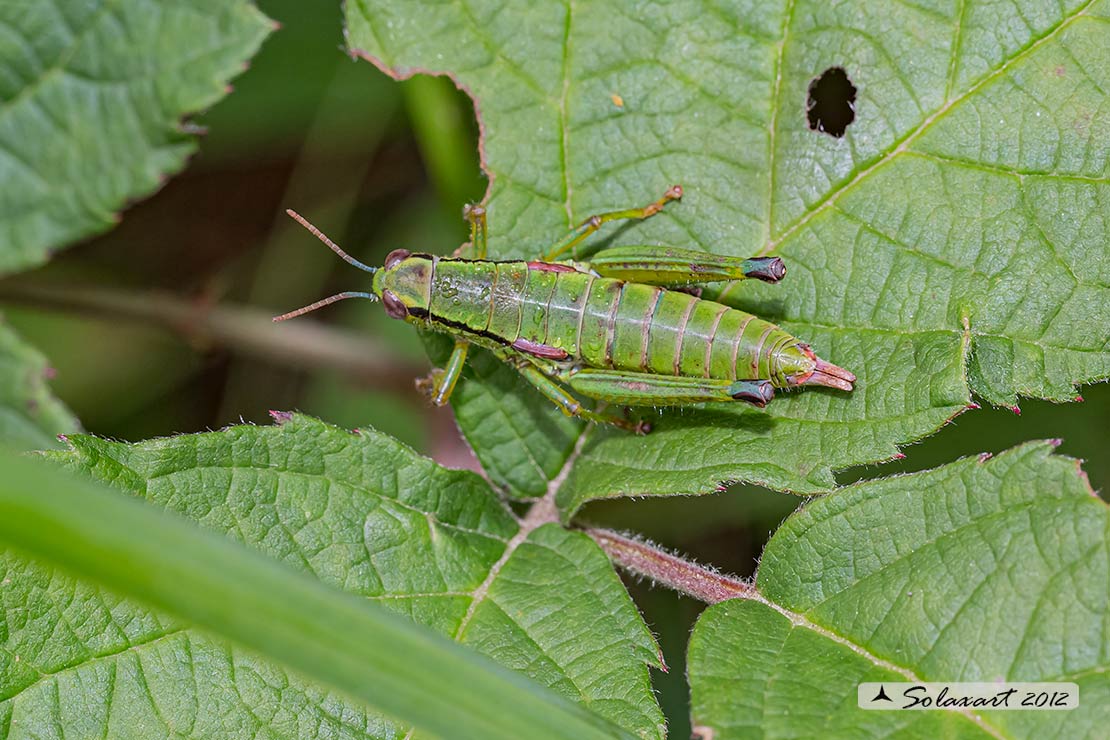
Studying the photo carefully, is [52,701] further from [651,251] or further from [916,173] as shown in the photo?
[916,173]

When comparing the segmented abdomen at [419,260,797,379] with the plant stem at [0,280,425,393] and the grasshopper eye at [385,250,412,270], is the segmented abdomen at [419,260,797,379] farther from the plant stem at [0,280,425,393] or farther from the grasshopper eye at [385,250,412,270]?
the plant stem at [0,280,425,393]

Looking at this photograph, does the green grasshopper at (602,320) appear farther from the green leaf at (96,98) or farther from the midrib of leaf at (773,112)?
the green leaf at (96,98)

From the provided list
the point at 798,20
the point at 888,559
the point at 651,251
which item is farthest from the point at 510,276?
the point at 888,559

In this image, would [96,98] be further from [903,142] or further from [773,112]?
[903,142]

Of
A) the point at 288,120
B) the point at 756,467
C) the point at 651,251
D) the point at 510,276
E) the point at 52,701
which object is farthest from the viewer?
the point at 288,120

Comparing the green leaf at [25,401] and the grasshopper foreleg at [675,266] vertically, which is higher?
the grasshopper foreleg at [675,266]

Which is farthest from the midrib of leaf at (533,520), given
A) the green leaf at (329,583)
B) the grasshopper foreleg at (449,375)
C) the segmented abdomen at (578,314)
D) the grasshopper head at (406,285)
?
the grasshopper head at (406,285)
